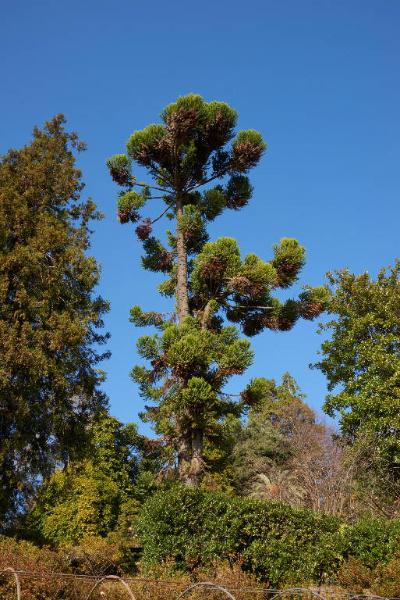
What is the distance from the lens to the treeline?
1018 centimetres

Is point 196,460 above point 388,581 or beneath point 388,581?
above

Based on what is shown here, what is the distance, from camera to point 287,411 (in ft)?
101

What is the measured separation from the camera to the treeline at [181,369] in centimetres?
1018

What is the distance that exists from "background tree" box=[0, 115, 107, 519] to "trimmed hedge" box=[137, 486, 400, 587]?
4521 millimetres

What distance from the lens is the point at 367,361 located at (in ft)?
59.9

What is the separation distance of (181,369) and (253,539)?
10.5 ft

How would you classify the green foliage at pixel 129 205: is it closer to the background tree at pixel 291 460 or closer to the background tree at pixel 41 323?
the background tree at pixel 41 323

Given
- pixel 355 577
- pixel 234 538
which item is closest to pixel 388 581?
pixel 355 577

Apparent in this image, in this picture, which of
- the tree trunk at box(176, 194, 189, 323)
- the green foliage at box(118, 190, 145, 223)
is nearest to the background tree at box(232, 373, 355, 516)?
the tree trunk at box(176, 194, 189, 323)

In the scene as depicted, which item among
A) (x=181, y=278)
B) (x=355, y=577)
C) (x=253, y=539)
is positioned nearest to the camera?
(x=355, y=577)

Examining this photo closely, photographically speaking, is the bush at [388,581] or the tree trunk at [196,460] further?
the tree trunk at [196,460]

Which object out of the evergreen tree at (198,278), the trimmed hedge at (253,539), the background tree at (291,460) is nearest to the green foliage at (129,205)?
the evergreen tree at (198,278)

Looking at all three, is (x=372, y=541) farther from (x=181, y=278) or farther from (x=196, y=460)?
(x=181, y=278)

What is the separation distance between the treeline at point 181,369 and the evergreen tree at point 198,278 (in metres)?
0.03
